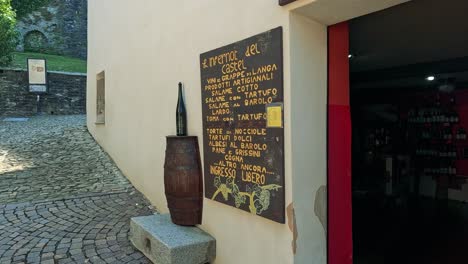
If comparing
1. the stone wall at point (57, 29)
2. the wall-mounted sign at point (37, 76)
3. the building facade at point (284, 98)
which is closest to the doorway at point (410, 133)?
the building facade at point (284, 98)

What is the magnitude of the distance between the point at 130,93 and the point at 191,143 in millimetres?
2196

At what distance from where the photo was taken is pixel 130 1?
4957 millimetres

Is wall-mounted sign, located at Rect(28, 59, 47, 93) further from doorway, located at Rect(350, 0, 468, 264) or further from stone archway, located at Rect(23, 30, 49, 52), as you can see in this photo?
doorway, located at Rect(350, 0, 468, 264)

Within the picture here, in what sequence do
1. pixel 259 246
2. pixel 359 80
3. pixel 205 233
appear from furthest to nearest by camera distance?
pixel 359 80 → pixel 205 233 → pixel 259 246

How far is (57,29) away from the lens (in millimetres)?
19875

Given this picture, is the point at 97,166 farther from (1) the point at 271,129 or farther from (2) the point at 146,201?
(1) the point at 271,129

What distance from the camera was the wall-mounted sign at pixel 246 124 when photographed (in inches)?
89.8

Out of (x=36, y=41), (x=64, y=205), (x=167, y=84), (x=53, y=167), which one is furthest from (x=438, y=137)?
(x=36, y=41)

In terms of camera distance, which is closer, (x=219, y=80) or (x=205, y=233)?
(x=219, y=80)

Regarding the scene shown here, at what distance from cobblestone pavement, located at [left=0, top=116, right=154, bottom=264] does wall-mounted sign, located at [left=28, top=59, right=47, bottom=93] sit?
19.7ft

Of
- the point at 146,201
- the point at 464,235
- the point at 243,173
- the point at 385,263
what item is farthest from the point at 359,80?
the point at 243,173

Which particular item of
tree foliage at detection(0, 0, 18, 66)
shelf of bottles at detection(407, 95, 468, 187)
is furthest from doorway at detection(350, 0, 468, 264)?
tree foliage at detection(0, 0, 18, 66)

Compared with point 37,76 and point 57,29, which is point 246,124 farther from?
point 57,29

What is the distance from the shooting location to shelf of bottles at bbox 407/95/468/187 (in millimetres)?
7094
